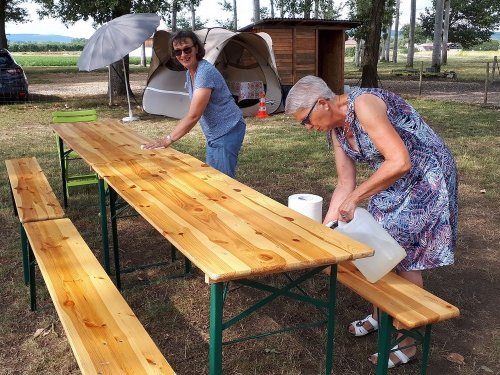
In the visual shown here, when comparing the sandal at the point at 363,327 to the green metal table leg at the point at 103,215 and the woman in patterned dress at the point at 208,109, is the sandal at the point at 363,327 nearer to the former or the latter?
the woman in patterned dress at the point at 208,109

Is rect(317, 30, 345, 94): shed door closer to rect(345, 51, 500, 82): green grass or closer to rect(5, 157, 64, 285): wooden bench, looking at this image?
rect(345, 51, 500, 82): green grass

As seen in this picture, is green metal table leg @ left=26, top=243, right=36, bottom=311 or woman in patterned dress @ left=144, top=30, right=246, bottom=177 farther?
woman in patterned dress @ left=144, top=30, right=246, bottom=177

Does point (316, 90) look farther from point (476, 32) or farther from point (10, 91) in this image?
point (476, 32)

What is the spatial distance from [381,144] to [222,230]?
730 mm

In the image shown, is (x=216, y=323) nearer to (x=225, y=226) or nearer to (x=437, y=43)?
(x=225, y=226)

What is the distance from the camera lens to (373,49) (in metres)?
15.4

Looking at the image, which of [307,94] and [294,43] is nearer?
[307,94]

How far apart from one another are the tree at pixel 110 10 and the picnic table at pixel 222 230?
10.3 m

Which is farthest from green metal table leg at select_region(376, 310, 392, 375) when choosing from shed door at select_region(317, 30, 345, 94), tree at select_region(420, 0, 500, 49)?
tree at select_region(420, 0, 500, 49)

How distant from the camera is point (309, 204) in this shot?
262 cm

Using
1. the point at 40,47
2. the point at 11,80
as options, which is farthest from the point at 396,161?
the point at 40,47

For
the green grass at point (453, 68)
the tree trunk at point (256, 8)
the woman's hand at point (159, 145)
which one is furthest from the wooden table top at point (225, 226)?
the tree trunk at point (256, 8)

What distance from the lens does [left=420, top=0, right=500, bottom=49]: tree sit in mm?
54562

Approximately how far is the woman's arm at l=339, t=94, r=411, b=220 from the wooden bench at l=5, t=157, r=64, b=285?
2.10m
